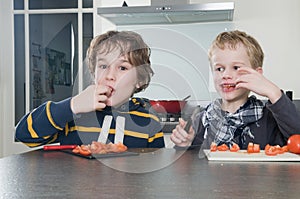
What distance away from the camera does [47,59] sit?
3252 mm

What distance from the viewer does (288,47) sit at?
2.91 metres

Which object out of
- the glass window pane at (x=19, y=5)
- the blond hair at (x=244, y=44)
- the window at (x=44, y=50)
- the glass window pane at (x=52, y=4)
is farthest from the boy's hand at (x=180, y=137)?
the glass window pane at (x=19, y=5)

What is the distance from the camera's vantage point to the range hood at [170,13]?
2577mm

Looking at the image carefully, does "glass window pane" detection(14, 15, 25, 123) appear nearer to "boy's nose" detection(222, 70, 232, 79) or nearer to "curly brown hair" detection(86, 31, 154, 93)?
"curly brown hair" detection(86, 31, 154, 93)

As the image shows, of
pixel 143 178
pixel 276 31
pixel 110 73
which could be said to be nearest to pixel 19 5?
pixel 276 31

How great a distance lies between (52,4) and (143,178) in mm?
2830

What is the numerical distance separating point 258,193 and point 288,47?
255 cm

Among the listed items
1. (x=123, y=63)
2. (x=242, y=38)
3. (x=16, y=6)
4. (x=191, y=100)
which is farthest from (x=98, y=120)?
(x=16, y=6)

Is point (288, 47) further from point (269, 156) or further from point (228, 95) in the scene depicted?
point (269, 156)

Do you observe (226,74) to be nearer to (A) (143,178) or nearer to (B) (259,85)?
(B) (259,85)

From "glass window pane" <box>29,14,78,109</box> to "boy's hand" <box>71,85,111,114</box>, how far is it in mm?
2196

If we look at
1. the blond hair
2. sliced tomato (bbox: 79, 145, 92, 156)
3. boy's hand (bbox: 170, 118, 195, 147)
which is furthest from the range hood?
sliced tomato (bbox: 79, 145, 92, 156)

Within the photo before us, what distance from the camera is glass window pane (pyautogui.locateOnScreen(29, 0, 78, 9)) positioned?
Result: 10.6 feet

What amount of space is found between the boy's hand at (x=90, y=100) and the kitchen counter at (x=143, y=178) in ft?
0.62
